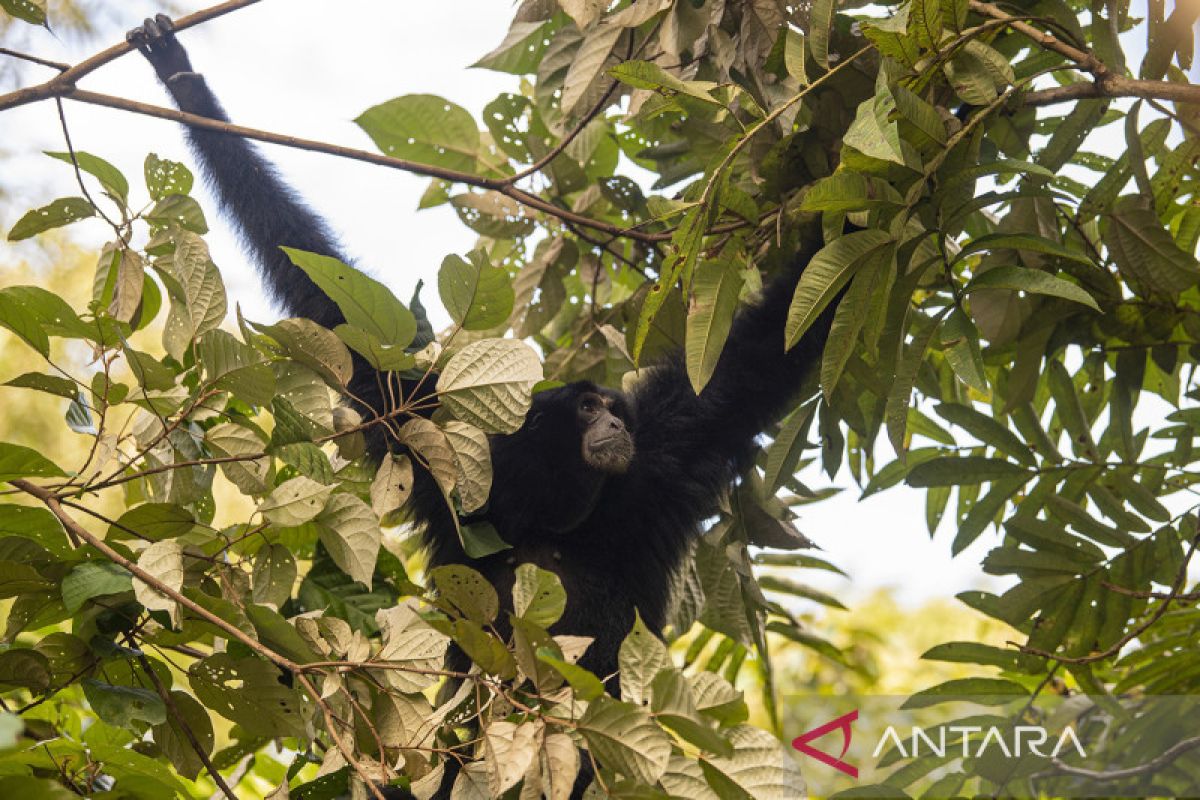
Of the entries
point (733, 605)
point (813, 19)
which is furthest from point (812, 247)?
point (733, 605)

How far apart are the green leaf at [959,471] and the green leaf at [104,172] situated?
2739mm

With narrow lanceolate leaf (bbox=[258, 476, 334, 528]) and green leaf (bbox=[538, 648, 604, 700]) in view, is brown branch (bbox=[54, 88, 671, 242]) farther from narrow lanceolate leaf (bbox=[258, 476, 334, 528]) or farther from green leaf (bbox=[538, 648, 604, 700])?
green leaf (bbox=[538, 648, 604, 700])

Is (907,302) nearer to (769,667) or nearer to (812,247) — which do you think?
(812,247)

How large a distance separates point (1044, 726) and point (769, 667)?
1161 mm

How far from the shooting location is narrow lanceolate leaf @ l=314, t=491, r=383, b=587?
2.51 meters

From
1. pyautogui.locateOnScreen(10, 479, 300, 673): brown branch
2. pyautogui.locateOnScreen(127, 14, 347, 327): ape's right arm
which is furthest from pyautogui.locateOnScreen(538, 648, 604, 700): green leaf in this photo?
pyautogui.locateOnScreen(127, 14, 347, 327): ape's right arm

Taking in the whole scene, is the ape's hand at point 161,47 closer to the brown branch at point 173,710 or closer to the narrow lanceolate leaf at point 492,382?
the narrow lanceolate leaf at point 492,382

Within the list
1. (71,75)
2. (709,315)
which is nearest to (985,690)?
(709,315)

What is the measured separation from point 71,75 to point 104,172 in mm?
269

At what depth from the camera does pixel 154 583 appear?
86.5 inches

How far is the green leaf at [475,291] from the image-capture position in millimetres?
2508

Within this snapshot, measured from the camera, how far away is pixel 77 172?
2.96 metres

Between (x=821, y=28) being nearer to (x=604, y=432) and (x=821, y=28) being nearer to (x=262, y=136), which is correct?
(x=262, y=136)

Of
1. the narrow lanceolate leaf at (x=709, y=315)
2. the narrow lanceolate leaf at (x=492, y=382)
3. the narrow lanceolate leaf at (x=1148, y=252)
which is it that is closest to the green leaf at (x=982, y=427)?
the narrow lanceolate leaf at (x=1148, y=252)
